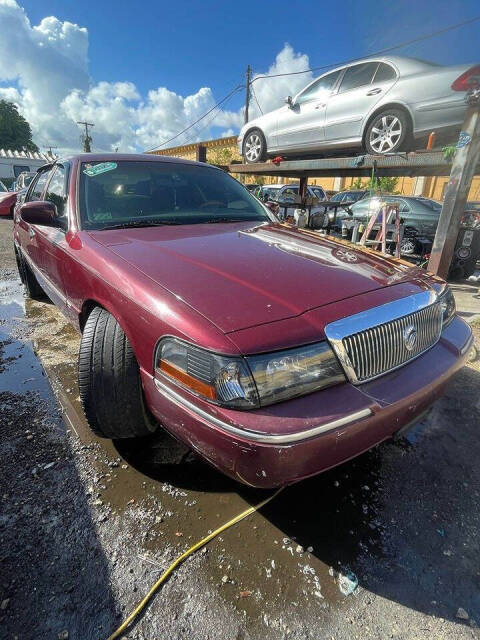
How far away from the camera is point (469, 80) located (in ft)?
13.8

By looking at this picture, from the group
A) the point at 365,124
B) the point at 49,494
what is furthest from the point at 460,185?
the point at 49,494

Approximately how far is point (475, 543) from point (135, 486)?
Result: 5.42ft

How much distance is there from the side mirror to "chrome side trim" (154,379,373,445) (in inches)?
68.8

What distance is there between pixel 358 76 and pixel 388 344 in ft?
19.3

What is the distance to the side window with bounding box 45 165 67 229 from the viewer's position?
2507 mm

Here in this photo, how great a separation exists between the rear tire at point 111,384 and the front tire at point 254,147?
6902 millimetres

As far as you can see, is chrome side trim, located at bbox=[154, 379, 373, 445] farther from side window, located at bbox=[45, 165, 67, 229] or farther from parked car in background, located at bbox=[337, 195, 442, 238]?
parked car in background, located at bbox=[337, 195, 442, 238]

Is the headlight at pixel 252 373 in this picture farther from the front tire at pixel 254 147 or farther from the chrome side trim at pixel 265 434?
the front tire at pixel 254 147

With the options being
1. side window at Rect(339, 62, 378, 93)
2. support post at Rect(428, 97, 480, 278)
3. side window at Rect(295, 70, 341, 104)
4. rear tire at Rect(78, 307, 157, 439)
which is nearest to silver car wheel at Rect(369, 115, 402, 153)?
side window at Rect(339, 62, 378, 93)

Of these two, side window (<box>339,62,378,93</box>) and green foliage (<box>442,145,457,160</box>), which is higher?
side window (<box>339,62,378,93</box>)

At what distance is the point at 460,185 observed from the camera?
15.1 ft

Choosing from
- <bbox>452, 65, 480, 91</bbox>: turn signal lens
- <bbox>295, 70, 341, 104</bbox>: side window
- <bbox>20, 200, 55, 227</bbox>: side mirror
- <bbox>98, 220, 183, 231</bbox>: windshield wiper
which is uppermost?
<bbox>295, 70, 341, 104</bbox>: side window

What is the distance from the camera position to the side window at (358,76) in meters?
5.60

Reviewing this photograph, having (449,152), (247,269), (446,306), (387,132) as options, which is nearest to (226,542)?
(247,269)
